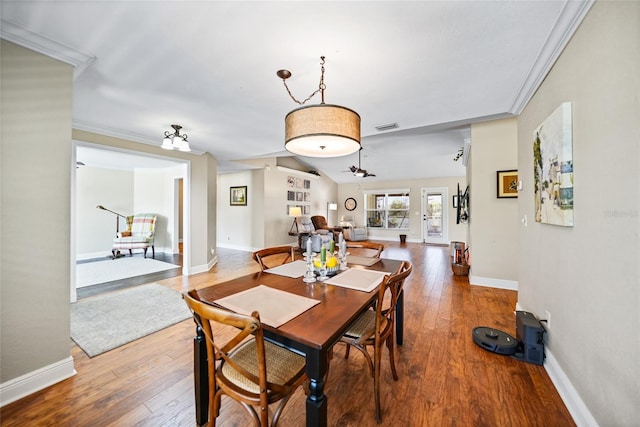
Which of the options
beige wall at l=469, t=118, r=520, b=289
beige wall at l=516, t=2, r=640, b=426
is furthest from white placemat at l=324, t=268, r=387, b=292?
beige wall at l=469, t=118, r=520, b=289

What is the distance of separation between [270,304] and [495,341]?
2014 millimetres

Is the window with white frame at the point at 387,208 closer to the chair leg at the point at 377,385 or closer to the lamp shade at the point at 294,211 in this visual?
the lamp shade at the point at 294,211

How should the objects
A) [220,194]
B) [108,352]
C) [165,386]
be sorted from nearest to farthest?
[165,386]
[108,352]
[220,194]

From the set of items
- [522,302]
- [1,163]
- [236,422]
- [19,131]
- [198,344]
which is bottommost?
[236,422]

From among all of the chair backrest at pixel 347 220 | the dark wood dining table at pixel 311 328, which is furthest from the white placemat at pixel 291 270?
the chair backrest at pixel 347 220

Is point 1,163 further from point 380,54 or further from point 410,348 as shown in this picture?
point 410,348

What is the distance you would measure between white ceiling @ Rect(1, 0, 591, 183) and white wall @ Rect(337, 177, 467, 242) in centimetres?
593

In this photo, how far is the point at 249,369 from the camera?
117 cm

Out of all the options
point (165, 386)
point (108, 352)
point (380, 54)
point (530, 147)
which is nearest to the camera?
point (165, 386)

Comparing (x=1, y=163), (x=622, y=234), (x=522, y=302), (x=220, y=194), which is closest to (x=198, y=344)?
(x=1, y=163)

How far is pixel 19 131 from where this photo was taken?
62.1 inches

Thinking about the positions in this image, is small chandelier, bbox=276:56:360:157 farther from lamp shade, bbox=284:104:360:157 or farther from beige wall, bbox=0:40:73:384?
beige wall, bbox=0:40:73:384

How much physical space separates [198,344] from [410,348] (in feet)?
5.76

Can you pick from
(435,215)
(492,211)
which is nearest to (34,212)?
(492,211)
